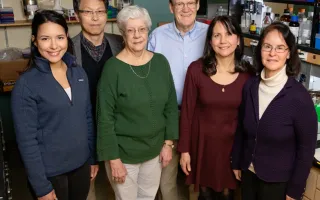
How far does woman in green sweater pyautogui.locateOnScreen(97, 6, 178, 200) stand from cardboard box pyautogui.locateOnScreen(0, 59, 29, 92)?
1.90 meters

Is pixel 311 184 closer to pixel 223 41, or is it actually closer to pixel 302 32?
pixel 223 41

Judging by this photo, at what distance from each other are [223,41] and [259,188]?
0.68 meters

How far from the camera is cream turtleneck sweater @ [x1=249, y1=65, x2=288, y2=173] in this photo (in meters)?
1.39

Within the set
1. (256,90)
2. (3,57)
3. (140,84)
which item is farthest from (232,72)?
(3,57)

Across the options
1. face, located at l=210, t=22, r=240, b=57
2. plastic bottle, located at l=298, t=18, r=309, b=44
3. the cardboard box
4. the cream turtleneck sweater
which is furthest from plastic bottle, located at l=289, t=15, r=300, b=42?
the cardboard box

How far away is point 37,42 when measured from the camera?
143 centimetres

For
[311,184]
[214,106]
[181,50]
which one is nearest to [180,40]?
[181,50]

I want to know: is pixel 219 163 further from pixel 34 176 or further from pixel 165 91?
pixel 34 176

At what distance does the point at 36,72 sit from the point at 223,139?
3.01 feet

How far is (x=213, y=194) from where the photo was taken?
73.0 inches

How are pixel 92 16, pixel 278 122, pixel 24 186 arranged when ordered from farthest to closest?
pixel 24 186, pixel 92 16, pixel 278 122

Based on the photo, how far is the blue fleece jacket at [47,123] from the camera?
4.42 ft

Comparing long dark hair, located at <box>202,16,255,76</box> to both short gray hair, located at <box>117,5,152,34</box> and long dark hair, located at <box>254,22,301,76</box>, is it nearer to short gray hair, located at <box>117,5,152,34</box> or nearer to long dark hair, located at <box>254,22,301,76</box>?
long dark hair, located at <box>254,22,301,76</box>

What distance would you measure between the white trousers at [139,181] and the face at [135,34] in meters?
0.59
